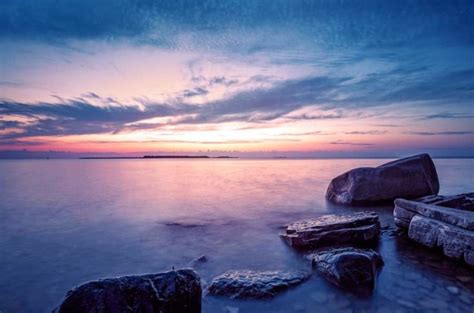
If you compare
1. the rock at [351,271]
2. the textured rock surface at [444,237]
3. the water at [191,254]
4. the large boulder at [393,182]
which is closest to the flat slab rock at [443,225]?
the textured rock surface at [444,237]

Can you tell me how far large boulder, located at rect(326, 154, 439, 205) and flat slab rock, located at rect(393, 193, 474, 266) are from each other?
3600 mm

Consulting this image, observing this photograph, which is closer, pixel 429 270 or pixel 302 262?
pixel 429 270

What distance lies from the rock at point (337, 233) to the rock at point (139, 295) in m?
3.25

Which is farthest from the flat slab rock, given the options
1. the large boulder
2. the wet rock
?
the wet rock

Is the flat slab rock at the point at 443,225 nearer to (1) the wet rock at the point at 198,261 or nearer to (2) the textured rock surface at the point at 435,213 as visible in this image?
(2) the textured rock surface at the point at 435,213

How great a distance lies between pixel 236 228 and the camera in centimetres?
836

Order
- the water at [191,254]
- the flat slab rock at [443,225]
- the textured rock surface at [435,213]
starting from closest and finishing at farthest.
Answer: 1. the water at [191,254]
2. the flat slab rock at [443,225]
3. the textured rock surface at [435,213]

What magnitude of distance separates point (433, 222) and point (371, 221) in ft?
4.08

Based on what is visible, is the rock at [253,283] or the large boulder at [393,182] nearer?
the rock at [253,283]

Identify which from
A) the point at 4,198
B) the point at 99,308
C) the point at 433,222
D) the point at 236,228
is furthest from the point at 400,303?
the point at 4,198

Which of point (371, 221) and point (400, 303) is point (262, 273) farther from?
point (371, 221)

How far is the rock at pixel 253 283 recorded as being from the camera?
402cm

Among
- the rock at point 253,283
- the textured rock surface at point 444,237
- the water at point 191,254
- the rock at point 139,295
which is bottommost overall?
the water at point 191,254

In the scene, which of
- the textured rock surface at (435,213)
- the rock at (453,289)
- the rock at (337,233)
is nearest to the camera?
the rock at (453,289)
